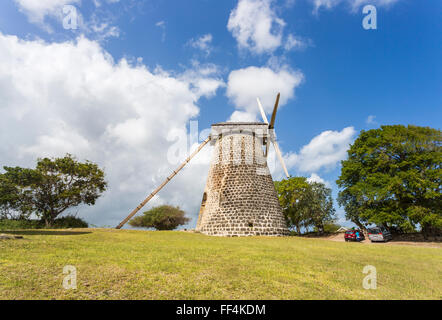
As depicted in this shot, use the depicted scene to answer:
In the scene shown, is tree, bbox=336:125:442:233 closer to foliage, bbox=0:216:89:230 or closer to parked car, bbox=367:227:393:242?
parked car, bbox=367:227:393:242

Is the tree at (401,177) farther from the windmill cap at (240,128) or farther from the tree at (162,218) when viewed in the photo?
the tree at (162,218)

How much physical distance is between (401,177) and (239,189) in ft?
52.0

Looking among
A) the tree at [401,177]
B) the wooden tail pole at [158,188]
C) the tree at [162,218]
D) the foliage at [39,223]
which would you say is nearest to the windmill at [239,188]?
the wooden tail pole at [158,188]

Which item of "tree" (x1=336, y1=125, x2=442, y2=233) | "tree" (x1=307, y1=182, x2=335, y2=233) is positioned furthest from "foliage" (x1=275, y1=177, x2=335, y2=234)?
"tree" (x1=336, y1=125, x2=442, y2=233)

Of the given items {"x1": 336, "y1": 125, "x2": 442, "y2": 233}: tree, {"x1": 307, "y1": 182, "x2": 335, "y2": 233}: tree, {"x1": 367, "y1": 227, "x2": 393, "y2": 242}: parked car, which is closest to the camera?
{"x1": 336, "y1": 125, "x2": 442, "y2": 233}: tree

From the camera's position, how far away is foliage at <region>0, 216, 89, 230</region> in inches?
787

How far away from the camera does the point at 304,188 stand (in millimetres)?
33844

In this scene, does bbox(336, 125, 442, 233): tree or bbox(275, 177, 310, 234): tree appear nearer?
bbox(336, 125, 442, 233): tree

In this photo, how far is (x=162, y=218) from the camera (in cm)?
3538

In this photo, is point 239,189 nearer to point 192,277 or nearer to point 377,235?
point 377,235
